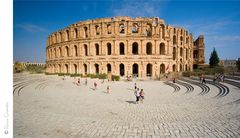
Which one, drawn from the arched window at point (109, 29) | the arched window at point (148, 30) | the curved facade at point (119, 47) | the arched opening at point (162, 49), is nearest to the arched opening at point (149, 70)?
the curved facade at point (119, 47)

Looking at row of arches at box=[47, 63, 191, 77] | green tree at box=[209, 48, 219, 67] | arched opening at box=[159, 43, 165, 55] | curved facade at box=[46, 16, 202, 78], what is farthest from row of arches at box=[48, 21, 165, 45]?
green tree at box=[209, 48, 219, 67]

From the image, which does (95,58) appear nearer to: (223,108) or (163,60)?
(163,60)

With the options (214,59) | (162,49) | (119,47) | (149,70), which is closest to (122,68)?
(119,47)

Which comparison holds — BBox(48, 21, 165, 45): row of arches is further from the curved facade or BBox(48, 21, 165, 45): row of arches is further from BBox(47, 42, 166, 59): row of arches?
BBox(47, 42, 166, 59): row of arches

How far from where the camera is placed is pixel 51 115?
303 inches

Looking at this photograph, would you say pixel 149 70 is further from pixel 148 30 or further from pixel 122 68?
pixel 148 30

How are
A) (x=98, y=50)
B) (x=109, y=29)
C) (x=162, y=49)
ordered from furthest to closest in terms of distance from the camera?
(x=98, y=50) → (x=109, y=29) → (x=162, y=49)

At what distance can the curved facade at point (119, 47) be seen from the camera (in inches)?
1412

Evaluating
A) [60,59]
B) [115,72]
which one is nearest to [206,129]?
[115,72]

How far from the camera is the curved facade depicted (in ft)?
118

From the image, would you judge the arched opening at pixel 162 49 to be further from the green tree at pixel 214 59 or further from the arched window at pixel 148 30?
the green tree at pixel 214 59

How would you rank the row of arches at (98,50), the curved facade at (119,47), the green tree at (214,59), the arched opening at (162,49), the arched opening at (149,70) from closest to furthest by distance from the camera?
1. the curved facade at (119,47)
2. the arched opening at (149,70)
3. the arched opening at (162,49)
4. the row of arches at (98,50)
5. the green tree at (214,59)

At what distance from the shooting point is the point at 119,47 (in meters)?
36.5

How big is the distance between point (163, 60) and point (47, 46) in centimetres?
3602
